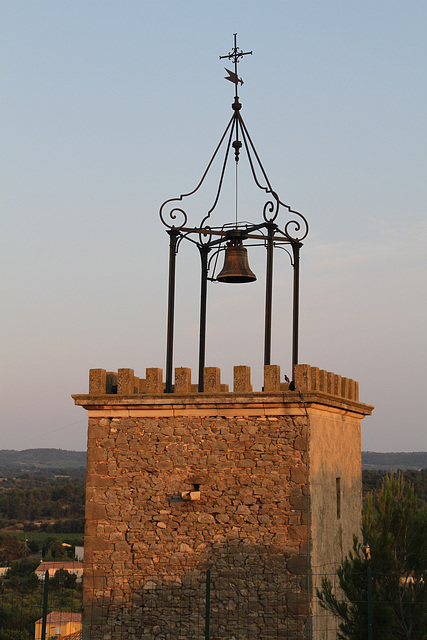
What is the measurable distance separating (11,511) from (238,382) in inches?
2634

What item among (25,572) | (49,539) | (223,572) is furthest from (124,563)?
(49,539)

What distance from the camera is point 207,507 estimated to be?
1159 cm

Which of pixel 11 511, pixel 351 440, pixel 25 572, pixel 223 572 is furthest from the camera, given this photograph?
pixel 11 511

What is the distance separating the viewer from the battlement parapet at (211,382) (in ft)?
38.2

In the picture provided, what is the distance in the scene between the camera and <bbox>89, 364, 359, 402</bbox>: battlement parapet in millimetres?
Answer: 11633

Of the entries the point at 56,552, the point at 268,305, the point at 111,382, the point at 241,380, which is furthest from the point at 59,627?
the point at 56,552

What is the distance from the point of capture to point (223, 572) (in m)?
11.3

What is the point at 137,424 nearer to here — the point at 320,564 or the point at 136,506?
the point at 136,506

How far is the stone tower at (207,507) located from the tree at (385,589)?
1.31 ft

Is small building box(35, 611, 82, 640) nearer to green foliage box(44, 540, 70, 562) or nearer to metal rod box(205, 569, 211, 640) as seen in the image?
metal rod box(205, 569, 211, 640)

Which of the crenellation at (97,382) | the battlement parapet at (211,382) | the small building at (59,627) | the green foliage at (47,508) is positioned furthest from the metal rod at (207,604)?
the green foliage at (47,508)

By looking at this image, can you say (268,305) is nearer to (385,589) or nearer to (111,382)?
(111,382)

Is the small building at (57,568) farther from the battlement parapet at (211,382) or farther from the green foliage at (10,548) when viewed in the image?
the battlement parapet at (211,382)

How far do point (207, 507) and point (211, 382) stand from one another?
5.86 ft
